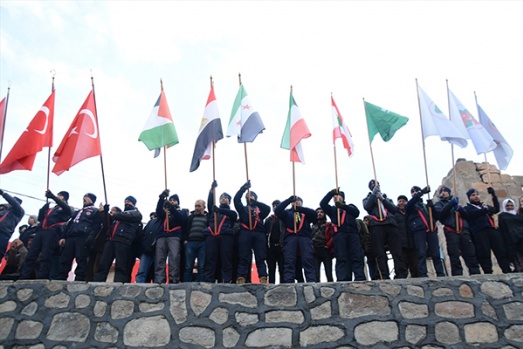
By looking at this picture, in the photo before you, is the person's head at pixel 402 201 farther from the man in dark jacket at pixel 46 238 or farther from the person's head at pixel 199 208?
the man in dark jacket at pixel 46 238

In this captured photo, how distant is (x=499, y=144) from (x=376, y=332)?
5.55m

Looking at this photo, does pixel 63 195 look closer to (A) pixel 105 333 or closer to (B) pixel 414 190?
(A) pixel 105 333

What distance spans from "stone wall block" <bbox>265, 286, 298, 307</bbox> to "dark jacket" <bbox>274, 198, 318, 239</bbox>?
4.79 ft

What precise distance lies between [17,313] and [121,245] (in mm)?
1804

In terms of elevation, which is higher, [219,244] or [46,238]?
[46,238]

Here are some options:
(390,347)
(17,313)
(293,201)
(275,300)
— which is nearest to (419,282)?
(390,347)

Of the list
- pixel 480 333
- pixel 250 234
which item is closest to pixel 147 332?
pixel 250 234

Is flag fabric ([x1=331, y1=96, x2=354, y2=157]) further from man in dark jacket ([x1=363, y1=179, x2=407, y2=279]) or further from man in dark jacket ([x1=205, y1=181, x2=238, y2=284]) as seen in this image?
man in dark jacket ([x1=205, y1=181, x2=238, y2=284])

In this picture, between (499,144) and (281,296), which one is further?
(499,144)

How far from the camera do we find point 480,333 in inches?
233

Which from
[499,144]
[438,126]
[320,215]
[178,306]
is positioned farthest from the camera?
[499,144]

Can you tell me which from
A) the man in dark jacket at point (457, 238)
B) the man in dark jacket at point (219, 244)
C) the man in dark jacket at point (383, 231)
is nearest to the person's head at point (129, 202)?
the man in dark jacket at point (219, 244)

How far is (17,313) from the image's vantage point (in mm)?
6375

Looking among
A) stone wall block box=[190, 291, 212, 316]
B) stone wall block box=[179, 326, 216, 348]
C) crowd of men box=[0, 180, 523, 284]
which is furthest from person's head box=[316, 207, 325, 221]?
stone wall block box=[179, 326, 216, 348]
